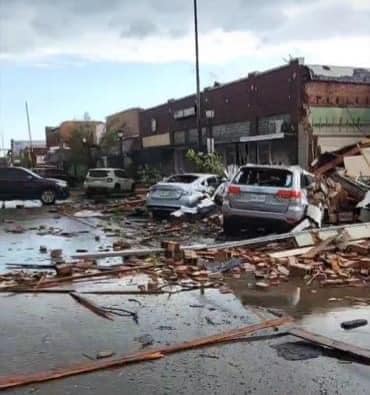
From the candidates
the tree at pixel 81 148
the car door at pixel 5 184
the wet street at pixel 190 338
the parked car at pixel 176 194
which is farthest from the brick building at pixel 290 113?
the wet street at pixel 190 338

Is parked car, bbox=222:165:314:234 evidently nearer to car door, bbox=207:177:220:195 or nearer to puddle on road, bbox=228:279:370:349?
puddle on road, bbox=228:279:370:349

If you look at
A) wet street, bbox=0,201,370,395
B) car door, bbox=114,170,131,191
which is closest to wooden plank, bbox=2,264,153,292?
wet street, bbox=0,201,370,395


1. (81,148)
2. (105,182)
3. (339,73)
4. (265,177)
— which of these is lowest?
(105,182)

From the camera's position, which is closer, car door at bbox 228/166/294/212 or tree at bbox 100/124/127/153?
car door at bbox 228/166/294/212

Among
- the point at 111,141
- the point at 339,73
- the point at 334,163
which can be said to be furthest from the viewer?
the point at 111,141

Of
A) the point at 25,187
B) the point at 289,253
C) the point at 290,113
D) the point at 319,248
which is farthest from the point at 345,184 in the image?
the point at 25,187

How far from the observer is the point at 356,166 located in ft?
70.4

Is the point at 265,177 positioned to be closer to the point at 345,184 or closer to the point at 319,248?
the point at 319,248

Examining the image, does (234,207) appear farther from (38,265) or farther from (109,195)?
(109,195)

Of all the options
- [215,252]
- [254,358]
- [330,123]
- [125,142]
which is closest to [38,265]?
[215,252]

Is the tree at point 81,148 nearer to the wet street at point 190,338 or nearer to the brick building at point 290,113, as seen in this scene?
the brick building at point 290,113

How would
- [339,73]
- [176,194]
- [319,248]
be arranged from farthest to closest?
[339,73], [176,194], [319,248]

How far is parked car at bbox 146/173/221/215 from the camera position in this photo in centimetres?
2006

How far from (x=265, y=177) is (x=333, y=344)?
955 centimetres
